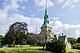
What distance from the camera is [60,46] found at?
69938 mm

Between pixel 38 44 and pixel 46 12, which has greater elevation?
pixel 46 12

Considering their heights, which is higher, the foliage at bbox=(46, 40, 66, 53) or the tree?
the tree

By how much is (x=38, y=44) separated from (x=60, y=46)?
30.9m

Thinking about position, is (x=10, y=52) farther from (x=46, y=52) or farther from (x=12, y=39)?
(x=12, y=39)

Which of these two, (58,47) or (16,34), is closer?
(58,47)

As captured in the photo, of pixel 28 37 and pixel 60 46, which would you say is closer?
pixel 60 46

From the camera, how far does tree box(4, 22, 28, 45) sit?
3600 inches

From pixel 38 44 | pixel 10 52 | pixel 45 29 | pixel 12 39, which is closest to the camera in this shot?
pixel 10 52

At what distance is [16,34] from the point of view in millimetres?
90688

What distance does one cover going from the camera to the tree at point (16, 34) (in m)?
91.4

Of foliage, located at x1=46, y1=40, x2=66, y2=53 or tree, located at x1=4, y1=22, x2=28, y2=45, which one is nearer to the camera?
foliage, located at x1=46, y1=40, x2=66, y2=53

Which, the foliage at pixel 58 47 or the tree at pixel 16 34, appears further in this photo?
the tree at pixel 16 34

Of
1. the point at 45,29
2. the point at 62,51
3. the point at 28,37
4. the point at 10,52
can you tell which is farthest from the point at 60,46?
the point at 45,29

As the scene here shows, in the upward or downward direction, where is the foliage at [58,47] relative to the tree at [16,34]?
downward
